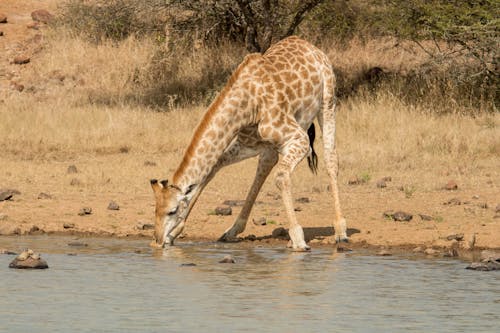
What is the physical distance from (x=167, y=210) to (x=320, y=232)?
2138 mm

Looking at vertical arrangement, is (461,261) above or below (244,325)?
below

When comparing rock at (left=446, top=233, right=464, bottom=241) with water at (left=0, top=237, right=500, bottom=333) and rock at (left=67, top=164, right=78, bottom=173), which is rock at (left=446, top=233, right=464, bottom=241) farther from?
rock at (left=67, top=164, right=78, bottom=173)

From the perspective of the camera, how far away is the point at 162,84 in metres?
21.4

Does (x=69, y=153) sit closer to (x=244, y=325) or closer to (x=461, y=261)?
(x=461, y=261)

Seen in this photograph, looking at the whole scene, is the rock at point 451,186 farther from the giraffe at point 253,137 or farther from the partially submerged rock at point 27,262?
the partially submerged rock at point 27,262

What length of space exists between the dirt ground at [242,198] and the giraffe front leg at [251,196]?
1.07 feet

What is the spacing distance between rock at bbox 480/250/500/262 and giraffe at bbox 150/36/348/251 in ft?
→ 5.40

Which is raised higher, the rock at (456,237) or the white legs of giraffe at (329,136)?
the white legs of giraffe at (329,136)

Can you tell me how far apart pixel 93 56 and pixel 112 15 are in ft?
5.54

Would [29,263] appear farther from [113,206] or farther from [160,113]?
[160,113]

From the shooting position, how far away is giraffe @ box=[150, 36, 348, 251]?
35.1ft

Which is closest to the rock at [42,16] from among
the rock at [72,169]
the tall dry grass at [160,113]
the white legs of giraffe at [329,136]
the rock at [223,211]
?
the tall dry grass at [160,113]

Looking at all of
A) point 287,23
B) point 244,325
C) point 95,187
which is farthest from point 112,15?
point 244,325

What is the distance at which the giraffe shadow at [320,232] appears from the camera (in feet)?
38.5
